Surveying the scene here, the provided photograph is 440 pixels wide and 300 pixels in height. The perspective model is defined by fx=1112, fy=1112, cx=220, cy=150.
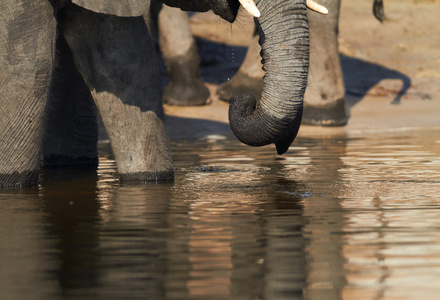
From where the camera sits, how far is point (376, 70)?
17.9 meters

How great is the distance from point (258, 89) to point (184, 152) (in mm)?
4176

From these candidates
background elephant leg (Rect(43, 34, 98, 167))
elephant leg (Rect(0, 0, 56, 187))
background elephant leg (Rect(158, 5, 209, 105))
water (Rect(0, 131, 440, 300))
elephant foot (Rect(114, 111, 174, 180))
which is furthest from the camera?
background elephant leg (Rect(158, 5, 209, 105))

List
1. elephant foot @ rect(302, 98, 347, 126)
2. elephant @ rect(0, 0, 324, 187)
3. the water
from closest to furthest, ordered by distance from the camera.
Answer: the water < elephant @ rect(0, 0, 324, 187) < elephant foot @ rect(302, 98, 347, 126)

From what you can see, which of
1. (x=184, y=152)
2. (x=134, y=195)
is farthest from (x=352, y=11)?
(x=134, y=195)

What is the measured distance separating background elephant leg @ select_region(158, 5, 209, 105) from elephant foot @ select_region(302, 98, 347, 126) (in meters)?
1.57

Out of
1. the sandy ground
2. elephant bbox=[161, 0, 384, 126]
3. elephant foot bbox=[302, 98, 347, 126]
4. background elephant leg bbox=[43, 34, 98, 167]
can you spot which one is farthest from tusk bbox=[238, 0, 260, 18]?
elephant foot bbox=[302, 98, 347, 126]

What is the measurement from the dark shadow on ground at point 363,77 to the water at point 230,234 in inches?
276

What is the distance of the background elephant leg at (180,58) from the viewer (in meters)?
15.0

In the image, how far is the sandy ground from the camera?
14.3m

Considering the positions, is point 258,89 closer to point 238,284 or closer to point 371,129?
point 371,129

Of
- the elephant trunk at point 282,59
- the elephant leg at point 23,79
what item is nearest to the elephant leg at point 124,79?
the elephant leg at point 23,79

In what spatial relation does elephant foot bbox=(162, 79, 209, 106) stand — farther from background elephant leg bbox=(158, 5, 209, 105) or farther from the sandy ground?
the sandy ground

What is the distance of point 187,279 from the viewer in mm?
4723

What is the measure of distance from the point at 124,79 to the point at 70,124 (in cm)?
186
